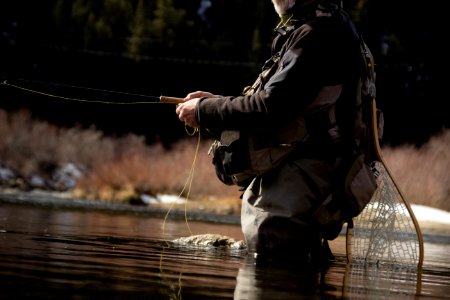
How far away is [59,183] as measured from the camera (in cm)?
2108

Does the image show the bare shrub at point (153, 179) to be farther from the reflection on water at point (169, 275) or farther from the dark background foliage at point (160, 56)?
the reflection on water at point (169, 275)

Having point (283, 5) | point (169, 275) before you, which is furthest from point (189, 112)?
point (169, 275)

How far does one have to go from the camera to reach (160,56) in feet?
92.0

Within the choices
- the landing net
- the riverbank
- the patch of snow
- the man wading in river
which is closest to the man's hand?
the man wading in river

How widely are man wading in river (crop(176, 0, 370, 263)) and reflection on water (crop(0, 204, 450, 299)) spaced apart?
23cm

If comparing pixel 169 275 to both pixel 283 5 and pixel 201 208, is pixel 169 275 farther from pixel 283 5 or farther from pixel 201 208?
pixel 201 208

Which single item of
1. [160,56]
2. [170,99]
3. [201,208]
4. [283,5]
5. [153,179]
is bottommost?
[201,208]

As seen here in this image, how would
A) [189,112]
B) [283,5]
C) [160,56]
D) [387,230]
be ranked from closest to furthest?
[189,112] < [283,5] < [387,230] < [160,56]

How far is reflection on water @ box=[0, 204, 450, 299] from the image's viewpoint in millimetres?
2535

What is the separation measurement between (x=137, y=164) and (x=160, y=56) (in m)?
9.06

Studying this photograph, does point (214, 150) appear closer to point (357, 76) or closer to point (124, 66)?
point (357, 76)

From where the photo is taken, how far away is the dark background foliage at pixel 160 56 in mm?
27281

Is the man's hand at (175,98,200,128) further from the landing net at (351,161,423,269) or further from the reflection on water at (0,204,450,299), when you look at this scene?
the landing net at (351,161,423,269)

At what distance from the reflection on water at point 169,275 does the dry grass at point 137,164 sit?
471 inches
